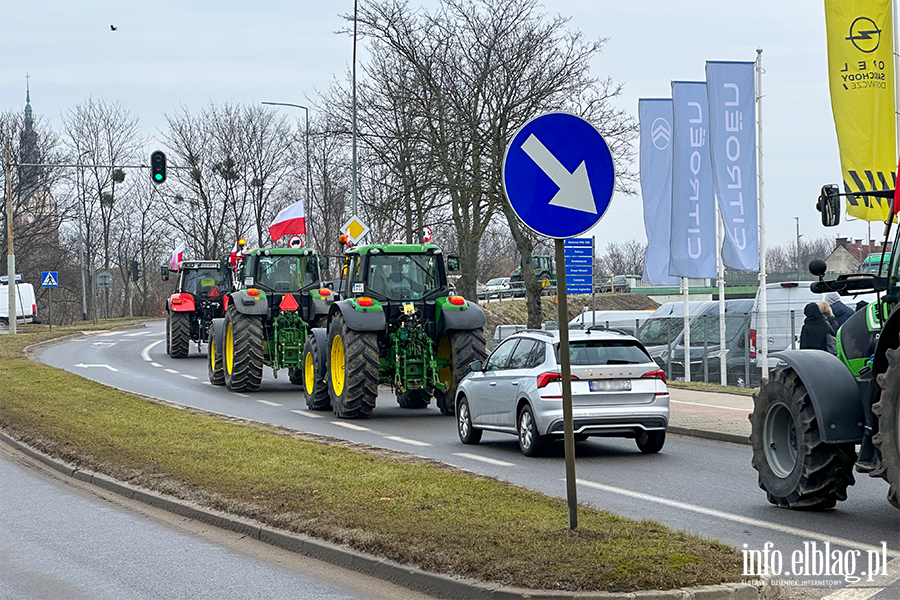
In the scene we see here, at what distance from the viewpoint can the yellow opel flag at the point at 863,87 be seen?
18.1 metres

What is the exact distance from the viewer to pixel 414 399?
20.5 meters

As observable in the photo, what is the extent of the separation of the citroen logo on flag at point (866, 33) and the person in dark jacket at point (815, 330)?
5.00 meters

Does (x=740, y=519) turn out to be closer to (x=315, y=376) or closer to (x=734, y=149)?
(x=315, y=376)

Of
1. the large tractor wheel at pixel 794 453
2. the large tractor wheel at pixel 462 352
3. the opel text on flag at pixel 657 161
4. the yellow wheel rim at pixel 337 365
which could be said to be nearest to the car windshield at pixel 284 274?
the yellow wheel rim at pixel 337 365

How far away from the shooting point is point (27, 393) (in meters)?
20.7

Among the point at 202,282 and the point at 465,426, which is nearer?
the point at 465,426

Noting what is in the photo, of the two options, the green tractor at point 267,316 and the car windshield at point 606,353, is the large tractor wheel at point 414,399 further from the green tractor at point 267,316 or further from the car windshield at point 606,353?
the car windshield at point 606,353

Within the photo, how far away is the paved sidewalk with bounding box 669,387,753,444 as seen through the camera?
1518cm

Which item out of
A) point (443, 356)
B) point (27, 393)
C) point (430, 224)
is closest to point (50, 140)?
point (430, 224)

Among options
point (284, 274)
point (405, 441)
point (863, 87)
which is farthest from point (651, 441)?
point (284, 274)

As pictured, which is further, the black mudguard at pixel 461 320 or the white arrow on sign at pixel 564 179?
the black mudguard at pixel 461 320

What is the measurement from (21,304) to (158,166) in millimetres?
38827

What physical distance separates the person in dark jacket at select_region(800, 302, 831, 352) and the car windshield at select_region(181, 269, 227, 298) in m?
21.8

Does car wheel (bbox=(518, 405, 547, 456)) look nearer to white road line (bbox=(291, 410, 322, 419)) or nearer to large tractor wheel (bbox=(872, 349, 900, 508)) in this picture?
large tractor wheel (bbox=(872, 349, 900, 508))
